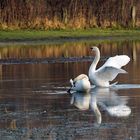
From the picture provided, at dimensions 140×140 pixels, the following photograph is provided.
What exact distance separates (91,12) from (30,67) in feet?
76.0

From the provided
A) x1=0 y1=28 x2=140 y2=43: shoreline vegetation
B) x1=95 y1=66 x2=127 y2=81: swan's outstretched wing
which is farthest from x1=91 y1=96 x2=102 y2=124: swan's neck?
x1=0 y1=28 x2=140 y2=43: shoreline vegetation

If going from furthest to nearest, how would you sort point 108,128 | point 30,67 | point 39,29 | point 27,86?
point 39,29
point 30,67
point 27,86
point 108,128

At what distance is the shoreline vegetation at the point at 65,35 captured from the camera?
42.8 meters

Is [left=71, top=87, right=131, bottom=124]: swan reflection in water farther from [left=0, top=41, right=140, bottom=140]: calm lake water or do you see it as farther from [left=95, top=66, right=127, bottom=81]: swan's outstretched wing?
[left=95, top=66, right=127, bottom=81]: swan's outstretched wing

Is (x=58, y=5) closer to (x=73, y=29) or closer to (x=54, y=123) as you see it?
(x=73, y=29)

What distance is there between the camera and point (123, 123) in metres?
13.8

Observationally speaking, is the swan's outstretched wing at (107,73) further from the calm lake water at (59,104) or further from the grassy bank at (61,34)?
the grassy bank at (61,34)

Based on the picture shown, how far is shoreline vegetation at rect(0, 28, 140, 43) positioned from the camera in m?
42.8

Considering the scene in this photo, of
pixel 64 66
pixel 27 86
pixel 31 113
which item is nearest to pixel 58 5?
pixel 64 66

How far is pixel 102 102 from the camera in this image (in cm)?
1686

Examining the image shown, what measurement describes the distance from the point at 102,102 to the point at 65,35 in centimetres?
2829

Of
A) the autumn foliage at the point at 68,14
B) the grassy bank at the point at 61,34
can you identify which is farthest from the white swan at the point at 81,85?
the autumn foliage at the point at 68,14

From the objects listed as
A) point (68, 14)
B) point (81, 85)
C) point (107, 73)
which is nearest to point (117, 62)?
point (107, 73)

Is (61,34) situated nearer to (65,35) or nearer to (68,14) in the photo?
(65,35)
